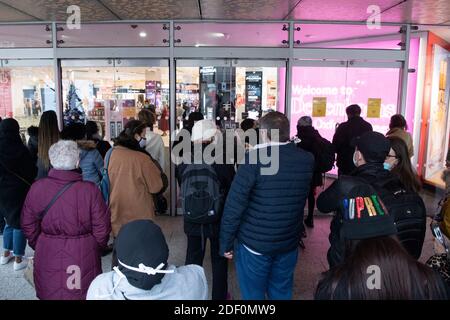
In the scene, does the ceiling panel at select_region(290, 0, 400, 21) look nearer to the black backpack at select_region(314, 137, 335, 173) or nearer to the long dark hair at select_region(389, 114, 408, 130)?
the long dark hair at select_region(389, 114, 408, 130)

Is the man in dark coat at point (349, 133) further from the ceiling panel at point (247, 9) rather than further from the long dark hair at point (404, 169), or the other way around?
the long dark hair at point (404, 169)

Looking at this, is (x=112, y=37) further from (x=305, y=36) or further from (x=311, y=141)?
(x=311, y=141)

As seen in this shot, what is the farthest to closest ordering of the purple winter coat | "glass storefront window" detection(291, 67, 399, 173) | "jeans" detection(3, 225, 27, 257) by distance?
"glass storefront window" detection(291, 67, 399, 173) < "jeans" detection(3, 225, 27, 257) < the purple winter coat

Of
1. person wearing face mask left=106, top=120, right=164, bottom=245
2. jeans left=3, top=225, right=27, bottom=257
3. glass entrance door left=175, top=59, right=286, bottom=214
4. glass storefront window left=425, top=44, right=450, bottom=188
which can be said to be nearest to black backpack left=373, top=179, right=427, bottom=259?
person wearing face mask left=106, top=120, right=164, bottom=245

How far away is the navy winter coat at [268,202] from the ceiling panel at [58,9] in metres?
3.51

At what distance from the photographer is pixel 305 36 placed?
6012 mm

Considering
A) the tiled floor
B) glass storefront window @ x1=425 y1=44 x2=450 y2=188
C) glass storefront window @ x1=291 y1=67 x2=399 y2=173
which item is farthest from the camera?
glass storefront window @ x1=425 y1=44 x2=450 y2=188

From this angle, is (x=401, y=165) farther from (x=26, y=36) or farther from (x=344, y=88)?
(x=26, y=36)

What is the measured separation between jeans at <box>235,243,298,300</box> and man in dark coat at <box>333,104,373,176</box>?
2940 mm

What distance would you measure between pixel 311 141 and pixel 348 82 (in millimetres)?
2149

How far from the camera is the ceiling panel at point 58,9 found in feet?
15.9

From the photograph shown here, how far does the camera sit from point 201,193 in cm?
304

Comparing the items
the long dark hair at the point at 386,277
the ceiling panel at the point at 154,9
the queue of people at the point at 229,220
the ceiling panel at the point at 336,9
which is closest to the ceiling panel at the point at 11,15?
the ceiling panel at the point at 154,9

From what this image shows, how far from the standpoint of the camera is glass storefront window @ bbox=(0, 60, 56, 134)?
6188 millimetres
